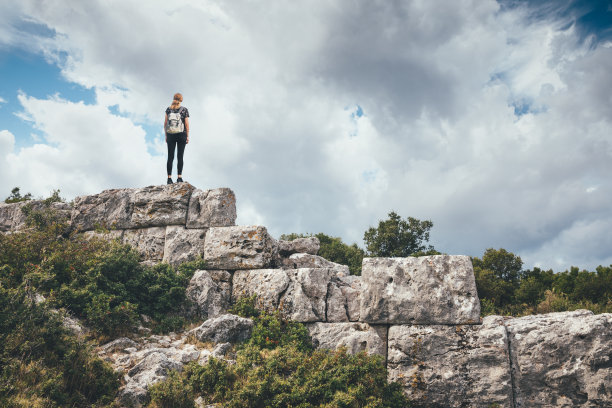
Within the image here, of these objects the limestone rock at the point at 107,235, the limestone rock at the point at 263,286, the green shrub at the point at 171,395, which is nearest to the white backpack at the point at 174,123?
the limestone rock at the point at 107,235

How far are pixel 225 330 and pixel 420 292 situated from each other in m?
3.88

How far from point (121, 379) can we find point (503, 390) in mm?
6371

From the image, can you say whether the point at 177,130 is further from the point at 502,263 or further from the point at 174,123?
the point at 502,263

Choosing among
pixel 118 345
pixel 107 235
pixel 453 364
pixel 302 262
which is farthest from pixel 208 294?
pixel 453 364

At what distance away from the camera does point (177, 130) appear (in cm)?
1210

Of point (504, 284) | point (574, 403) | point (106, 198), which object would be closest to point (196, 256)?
point (106, 198)

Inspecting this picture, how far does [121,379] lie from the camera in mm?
6664

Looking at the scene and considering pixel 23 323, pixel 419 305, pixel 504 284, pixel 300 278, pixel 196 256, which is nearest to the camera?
pixel 23 323

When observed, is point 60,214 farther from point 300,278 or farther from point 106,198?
point 300,278

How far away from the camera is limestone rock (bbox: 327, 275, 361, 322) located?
862 centimetres

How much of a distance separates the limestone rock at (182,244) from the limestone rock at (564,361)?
7.44 meters

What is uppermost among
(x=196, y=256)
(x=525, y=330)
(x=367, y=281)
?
(x=196, y=256)

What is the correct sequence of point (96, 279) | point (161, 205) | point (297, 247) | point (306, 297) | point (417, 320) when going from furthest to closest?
point (161, 205) < point (297, 247) < point (306, 297) < point (96, 279) < point (417, 320)

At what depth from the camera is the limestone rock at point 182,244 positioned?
35.0 ft
